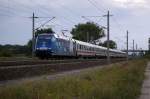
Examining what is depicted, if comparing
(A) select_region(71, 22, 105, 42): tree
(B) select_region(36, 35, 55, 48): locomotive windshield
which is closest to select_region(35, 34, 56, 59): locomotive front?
(B) select_region(36, 35, 55, 48): locomotive windshield

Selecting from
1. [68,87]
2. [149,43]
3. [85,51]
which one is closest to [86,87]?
[68,87]

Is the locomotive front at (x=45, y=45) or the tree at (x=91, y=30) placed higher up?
the tree at (x=91, y=30)

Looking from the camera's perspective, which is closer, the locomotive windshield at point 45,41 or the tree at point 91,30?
the locomotive windshield at point 45,41

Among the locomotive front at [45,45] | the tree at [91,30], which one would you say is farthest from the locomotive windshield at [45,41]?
the tree at [91,30]

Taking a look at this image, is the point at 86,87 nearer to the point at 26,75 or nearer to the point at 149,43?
the point at 26,75

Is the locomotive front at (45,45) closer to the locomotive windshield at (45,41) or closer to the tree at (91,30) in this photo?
the locomotive windshield at (45,41)

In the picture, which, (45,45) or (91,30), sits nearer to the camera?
(45,45)

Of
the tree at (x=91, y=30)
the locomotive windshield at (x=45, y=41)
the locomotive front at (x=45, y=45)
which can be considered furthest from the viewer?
the tree at (x=91, y=30)

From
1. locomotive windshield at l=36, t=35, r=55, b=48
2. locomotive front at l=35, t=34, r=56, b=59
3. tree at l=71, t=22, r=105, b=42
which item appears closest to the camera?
locomotive front at l=35, t=34, r=56, b=59

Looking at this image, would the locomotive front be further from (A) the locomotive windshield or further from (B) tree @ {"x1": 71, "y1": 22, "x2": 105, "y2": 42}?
(B) tree @ {"x1": 71, "y1": 22, "x2": 105, "y2": 42}

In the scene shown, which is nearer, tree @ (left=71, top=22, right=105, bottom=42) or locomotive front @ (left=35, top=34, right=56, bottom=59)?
locomotive front @ (left=35, top=34, right=56, bottom=59)

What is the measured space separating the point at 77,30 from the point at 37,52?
11097 cm

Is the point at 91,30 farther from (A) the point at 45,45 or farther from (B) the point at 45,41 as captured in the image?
(A) the point at 45,45

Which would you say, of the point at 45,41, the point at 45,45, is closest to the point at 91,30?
the point at 45,41
